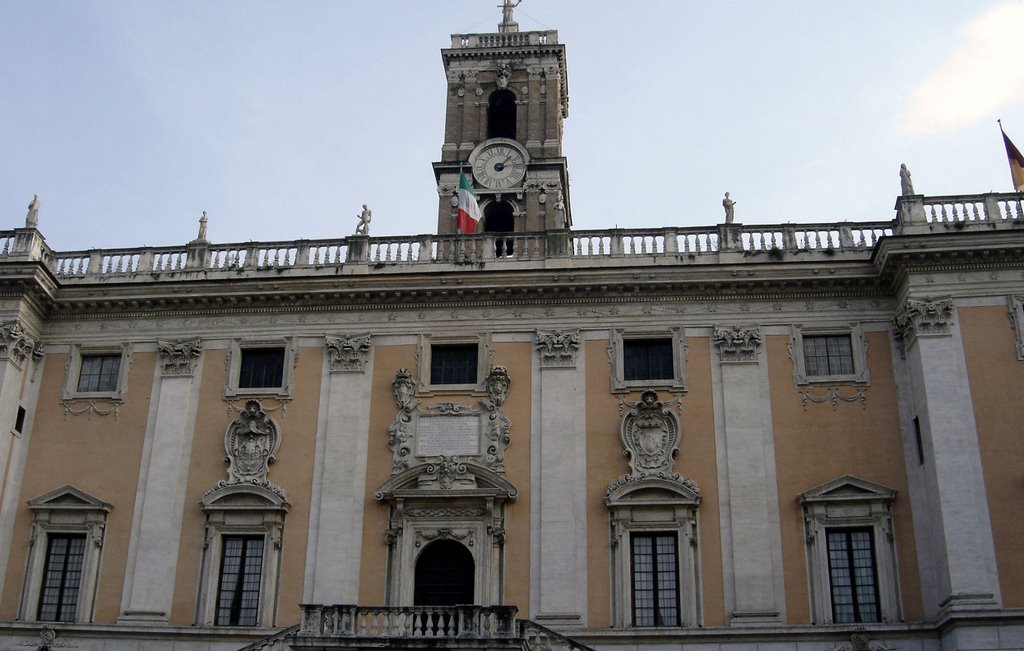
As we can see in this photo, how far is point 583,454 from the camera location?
2884 centimetres

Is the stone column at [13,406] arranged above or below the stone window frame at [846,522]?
above

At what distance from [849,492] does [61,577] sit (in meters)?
19.1

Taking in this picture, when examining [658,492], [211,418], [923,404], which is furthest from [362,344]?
[923,404]

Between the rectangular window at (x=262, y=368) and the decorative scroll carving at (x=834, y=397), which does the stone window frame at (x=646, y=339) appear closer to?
the decorative scroll carving at (x=834, y=397)

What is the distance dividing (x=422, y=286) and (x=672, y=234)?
6698 mm

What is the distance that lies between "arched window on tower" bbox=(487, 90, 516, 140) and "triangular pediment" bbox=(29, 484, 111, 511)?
21.2 m

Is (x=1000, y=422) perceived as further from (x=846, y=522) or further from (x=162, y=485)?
(x=162, y=485)

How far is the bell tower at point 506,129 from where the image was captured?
1640 inches

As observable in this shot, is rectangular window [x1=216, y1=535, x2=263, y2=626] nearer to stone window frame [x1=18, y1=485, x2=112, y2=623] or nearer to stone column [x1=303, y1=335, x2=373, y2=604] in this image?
stone column [x1=303, y1=335, x2=373, y2=604]

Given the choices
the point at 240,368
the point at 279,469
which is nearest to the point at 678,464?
the point at 279,469

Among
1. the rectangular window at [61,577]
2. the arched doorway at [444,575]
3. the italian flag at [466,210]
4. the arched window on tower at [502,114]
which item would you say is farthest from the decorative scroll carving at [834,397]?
the arched window on tower at [502,114]

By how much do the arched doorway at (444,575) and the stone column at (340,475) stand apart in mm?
1562

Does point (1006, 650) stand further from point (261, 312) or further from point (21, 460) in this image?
point (21, 460)

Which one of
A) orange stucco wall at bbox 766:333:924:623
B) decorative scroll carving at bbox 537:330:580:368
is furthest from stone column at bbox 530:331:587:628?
orange stucco wall at bbox 766:333:924:623
